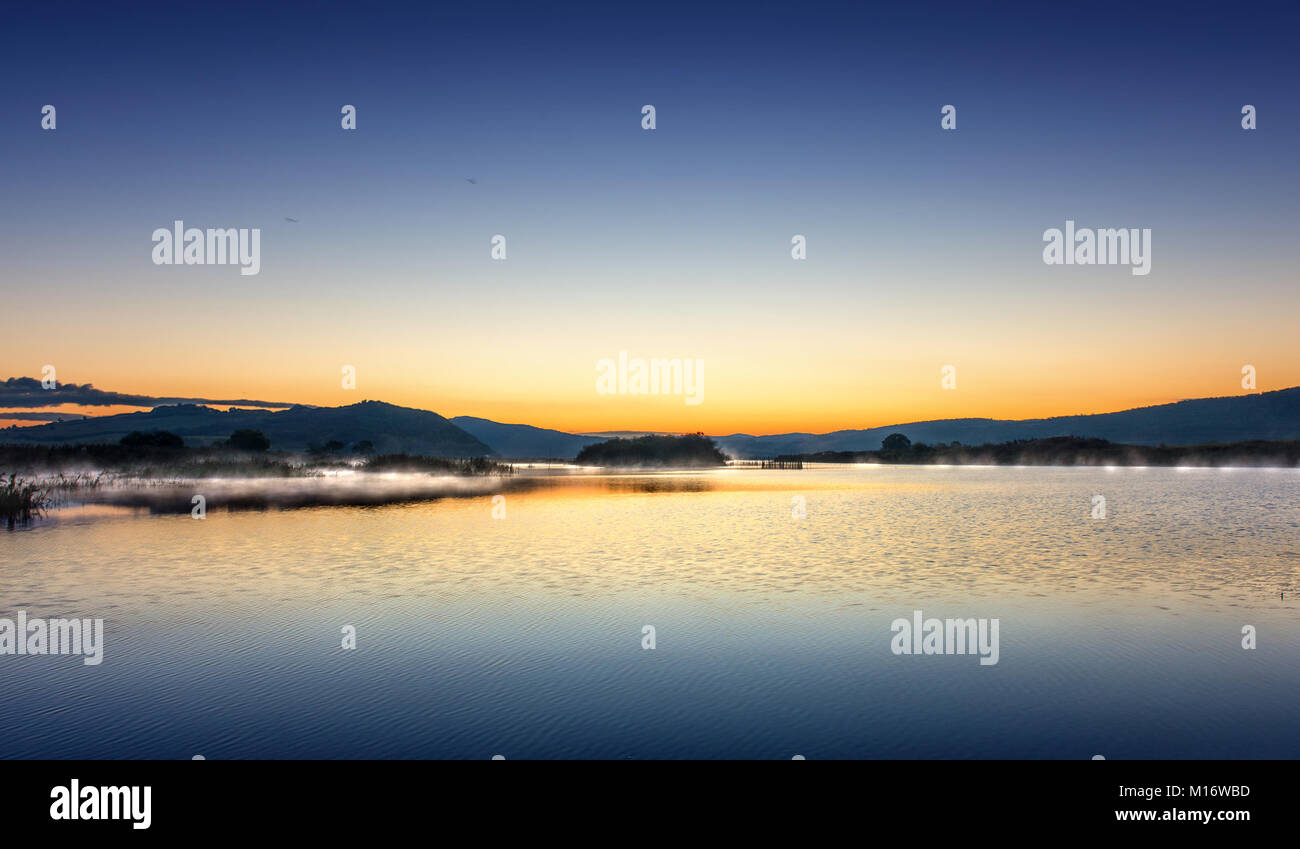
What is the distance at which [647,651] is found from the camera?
14.1m

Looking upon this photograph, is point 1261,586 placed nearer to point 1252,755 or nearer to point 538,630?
point 1252,755

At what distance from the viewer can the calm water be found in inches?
384

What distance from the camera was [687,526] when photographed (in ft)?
126

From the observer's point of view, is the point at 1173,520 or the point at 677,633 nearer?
the point at 677,633

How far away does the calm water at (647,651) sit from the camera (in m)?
9.74
